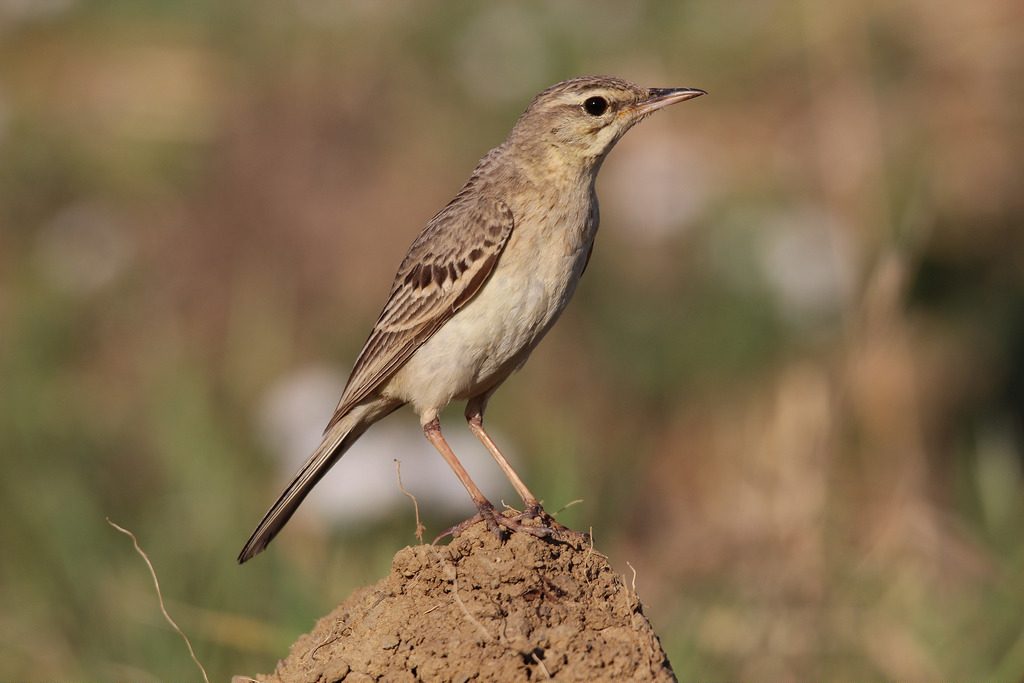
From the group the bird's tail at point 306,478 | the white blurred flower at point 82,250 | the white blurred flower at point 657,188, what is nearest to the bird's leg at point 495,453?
the bird's tail at point 306,478

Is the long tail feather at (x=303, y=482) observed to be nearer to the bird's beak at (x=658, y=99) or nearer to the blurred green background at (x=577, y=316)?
the blurred green background at (x=577, y=316)

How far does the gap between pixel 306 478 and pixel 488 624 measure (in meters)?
2.11

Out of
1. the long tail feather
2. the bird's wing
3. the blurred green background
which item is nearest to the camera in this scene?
the bird's wing

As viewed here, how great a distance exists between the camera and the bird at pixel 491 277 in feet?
19.4

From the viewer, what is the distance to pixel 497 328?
5.88 metres

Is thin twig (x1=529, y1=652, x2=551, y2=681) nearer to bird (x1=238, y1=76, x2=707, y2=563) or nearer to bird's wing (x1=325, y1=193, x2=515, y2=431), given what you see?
bird (x1=238, y1=76, x2=707, y2=563)

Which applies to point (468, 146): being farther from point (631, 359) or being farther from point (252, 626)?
point (252, 626)

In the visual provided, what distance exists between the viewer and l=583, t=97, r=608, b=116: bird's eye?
632 cm

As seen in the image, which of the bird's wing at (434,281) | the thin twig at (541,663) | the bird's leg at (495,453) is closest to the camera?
the thin twig at (541,663)

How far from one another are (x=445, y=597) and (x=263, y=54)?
11.8 meters

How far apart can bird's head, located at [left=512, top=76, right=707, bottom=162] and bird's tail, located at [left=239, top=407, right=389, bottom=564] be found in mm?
1365

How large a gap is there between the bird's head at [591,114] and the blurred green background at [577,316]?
1.43m

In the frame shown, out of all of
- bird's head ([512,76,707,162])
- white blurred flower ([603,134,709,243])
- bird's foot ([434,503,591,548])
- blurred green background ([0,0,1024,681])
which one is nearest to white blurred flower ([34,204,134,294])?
blurred green background ([0,0,1024,681])

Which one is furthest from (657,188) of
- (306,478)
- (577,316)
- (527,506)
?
(527,506)
